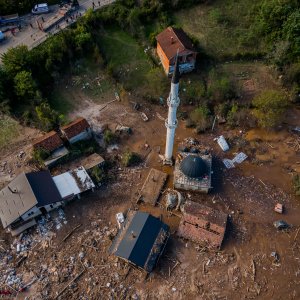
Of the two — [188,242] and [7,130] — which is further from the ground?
[7,130]

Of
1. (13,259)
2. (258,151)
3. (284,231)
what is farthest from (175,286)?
(258,151)

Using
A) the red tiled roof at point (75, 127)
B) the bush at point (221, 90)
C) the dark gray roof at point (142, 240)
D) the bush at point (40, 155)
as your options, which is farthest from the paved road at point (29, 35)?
the dark gray roof at point (142, 240)

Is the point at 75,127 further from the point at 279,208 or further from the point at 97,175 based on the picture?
the point at 279,208

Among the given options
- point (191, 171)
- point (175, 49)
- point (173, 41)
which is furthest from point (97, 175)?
point (173, 41)

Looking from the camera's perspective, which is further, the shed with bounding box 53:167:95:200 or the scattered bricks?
the scattered bricks

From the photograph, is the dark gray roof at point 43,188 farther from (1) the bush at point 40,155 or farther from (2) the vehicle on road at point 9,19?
(2) the vehicle on road at point 9,19

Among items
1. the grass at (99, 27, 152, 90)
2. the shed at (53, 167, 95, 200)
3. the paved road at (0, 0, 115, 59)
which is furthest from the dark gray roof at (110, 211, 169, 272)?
the paved road at (0, 0, 115, 59)

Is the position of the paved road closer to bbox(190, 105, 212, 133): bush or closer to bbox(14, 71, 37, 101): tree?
bbox(14, 71, 37, 101): tree
